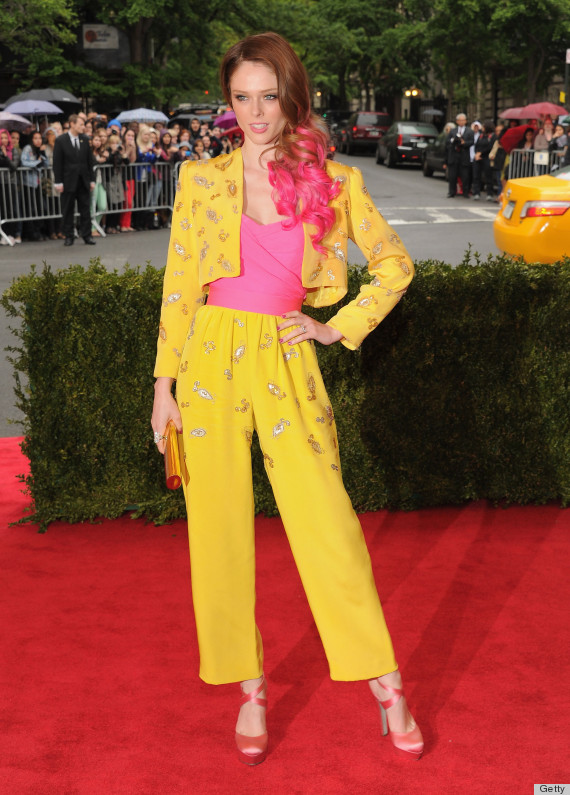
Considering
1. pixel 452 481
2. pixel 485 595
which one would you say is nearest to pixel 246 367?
pixel 485 595

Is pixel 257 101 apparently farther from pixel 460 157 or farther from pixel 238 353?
pixel 460 157

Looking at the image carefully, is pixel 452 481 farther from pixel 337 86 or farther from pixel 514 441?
pixel 337 86

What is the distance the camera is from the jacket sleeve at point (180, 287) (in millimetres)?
3246

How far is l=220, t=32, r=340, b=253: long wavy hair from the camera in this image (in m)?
3.06

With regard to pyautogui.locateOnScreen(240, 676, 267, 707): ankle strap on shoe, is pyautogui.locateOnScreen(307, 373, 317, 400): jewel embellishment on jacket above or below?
above

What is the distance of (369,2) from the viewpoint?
59594 millimetres

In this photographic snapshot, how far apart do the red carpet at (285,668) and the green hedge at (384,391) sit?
0.70 ft

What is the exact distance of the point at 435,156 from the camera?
31.5m

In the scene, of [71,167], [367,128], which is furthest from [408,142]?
[71,167]

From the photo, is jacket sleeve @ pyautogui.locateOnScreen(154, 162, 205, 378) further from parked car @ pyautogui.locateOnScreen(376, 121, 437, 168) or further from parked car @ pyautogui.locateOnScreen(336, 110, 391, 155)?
parked car @ pyautogui.locateOnScreen(336, 110, 391, 155)

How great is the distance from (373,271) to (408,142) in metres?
33.8

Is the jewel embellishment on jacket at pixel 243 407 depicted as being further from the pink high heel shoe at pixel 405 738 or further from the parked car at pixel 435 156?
the parked car at pixel 435 156

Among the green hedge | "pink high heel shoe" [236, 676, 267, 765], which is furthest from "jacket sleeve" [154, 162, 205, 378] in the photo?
the green hedge

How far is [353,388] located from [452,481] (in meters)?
0.74
